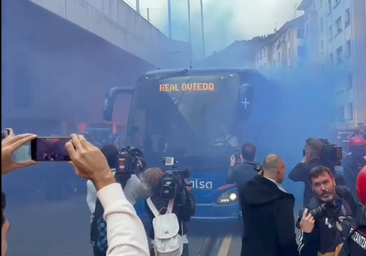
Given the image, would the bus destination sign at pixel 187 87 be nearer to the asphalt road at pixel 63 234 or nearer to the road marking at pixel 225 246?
the asphalt road at pixel 63 234

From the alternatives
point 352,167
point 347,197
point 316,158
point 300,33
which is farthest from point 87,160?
point 300,33

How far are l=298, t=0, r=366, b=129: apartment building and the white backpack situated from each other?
349 centimetres

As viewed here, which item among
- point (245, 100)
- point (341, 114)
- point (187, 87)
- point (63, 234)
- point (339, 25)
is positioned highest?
point (339, 25)

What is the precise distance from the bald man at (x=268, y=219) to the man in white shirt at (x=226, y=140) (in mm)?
3169

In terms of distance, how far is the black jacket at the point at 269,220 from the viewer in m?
2.71

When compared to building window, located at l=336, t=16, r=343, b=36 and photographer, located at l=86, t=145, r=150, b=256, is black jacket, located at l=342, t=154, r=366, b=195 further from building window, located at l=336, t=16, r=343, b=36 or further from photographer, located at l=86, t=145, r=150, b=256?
photographer, located at l=86, t=145, r=150, b=256

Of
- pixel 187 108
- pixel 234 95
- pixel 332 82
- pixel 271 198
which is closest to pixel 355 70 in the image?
pixel 332 82

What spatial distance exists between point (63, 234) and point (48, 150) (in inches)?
228

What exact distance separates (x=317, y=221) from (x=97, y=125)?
19.2ft

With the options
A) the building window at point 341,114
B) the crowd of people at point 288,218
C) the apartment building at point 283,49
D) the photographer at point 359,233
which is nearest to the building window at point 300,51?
the apartment building at point 283,49

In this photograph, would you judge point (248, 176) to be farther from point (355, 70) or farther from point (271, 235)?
point (355, 70)

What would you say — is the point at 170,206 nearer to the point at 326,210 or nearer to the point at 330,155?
the point at 326,210

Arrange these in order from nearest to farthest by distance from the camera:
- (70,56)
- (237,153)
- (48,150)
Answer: (48,150), (237,153), (70,56)

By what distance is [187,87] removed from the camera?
6.23 meters
